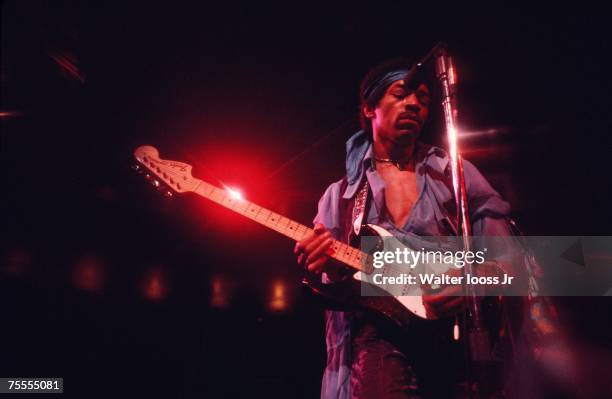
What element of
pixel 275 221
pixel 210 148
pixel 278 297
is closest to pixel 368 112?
pixel 275 221

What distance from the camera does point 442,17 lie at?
3268 millimetres

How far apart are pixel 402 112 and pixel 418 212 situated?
0.73m

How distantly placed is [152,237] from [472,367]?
11.5 feet

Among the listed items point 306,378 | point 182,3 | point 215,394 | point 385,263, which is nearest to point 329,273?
point 385,263

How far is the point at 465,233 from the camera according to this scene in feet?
4.34

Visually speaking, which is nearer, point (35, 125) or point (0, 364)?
point (0, 364)

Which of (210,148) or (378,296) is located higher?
(210,148)

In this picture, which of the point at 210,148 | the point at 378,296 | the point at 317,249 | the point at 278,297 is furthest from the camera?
the point at 278,297

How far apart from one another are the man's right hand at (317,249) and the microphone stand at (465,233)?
2.57 feet

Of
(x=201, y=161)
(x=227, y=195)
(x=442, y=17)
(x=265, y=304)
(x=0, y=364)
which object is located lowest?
(x=0, y=364)

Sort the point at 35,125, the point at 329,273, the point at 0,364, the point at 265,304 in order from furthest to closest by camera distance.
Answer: the point at 265,304 < the point at 35,125 < the point at 0,364 < the point at 329,273

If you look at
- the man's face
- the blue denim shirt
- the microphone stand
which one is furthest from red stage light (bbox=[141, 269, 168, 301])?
the microphone stand

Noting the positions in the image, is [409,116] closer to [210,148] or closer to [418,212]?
[418,212]

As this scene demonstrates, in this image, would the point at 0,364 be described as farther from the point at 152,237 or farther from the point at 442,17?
the point at 442,17
